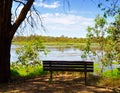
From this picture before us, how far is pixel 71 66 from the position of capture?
567 inches

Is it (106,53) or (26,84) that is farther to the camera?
(106,53)

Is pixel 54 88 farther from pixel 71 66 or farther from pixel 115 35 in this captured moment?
pixel 115 35

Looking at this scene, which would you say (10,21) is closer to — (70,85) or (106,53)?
(70,85)

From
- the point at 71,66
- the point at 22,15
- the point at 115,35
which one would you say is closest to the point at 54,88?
the point at 71,66

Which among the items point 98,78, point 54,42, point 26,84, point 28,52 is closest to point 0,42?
point 26,84

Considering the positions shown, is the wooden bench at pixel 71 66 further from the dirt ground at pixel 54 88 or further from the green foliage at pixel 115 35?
the green foliage at pixel 115 35

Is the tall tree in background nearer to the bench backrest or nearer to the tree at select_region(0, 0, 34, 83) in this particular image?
the tree at select_region(0, 0, 34, 83)

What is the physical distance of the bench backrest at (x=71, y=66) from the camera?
45.7ft

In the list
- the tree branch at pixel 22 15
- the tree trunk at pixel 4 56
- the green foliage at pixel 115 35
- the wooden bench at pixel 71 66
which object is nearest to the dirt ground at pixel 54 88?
the wooden bench at pixel 71 66

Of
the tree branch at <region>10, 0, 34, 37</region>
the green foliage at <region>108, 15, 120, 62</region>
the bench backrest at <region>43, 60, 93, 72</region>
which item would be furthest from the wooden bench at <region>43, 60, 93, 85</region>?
the green foliage at <region>108, 15, 120, 62</region>

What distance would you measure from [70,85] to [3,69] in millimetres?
3630

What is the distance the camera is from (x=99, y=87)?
13.2 m

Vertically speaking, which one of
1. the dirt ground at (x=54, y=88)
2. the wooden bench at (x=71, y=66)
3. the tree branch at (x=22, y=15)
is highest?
the tree branch at (x=22, y=15)

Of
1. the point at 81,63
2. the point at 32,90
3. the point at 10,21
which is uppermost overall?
the point at 10,21
